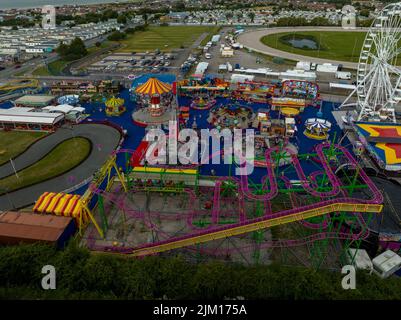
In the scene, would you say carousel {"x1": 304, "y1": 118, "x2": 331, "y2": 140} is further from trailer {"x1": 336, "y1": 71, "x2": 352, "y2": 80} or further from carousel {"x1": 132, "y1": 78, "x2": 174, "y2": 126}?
trailer {"x1": 336, "y1": 71, "x2": 352, "y2": 80}

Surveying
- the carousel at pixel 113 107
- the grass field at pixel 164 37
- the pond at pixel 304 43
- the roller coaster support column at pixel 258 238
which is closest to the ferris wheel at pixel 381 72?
the roller coaster support column at pixel 258 238

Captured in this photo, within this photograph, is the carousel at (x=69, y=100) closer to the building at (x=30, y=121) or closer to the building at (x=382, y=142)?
the building at (x=30, y=121)

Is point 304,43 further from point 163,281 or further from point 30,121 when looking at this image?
point 163,281

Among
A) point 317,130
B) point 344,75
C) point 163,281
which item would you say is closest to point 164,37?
point 344,75

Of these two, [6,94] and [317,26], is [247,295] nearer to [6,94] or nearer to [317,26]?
[6,94]

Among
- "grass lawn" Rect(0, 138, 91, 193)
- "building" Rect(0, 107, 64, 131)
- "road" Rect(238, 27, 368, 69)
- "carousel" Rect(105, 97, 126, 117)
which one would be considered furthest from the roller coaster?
"road" Rect(238, 27, 368, 69)

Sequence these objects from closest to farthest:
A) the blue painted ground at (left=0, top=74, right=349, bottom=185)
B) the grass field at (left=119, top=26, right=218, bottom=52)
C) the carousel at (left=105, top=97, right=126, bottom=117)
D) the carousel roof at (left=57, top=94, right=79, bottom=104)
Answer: the blue painted ground at (left=0, top=74, right=349, bottom=185) → the carousel at (left=105, top=97, right=126, bottom=117) → the carousel roof at (left=57, top=94, right=79, bottom=104) → the grass field at (left=119, top=26, right=218, bottom=52)

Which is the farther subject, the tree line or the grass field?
the grass field
